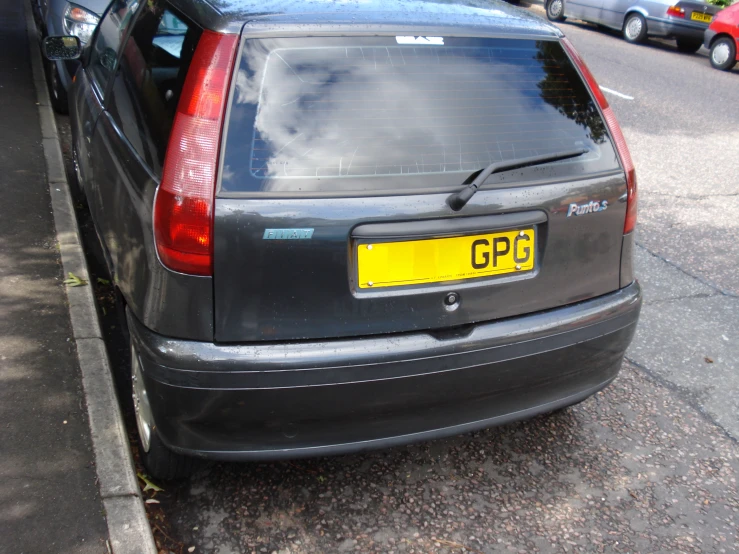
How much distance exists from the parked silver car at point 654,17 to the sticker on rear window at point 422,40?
13196mm

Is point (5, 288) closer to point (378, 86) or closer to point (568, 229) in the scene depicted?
point (378, 86)

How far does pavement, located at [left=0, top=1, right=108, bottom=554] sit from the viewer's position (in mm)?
2594

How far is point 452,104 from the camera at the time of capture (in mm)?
2561

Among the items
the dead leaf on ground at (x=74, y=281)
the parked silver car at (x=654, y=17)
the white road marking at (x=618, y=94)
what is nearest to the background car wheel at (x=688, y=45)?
the parked silver car at (x=654, y=17)

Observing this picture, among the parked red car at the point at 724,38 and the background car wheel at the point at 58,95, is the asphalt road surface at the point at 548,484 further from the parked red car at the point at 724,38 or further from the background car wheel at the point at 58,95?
the parked red car at the point at 724,38

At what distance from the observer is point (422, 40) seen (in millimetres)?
2543

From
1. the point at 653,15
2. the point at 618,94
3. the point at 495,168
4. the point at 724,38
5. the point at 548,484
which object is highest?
the point at 495,168

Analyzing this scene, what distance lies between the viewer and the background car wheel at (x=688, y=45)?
14.6m

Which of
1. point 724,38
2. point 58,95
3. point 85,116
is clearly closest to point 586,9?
point 724,38

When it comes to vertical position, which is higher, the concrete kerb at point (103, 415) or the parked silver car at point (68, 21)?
the parked silver car at point (68, 21)

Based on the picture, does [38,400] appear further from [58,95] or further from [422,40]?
[58,95]

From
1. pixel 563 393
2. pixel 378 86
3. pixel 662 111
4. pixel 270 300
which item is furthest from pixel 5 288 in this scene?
pixel 662 111

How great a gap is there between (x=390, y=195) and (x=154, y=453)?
1.33 metres

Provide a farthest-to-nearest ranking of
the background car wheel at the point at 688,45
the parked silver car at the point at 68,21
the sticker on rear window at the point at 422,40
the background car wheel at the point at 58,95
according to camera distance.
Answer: the background car wheel at the point at 688,45 → the parked silver car at the point at 68,21 → the background car wheel at the point at 58,95 → the sticker on rear window at the point at 422,40
